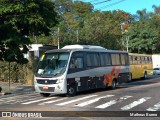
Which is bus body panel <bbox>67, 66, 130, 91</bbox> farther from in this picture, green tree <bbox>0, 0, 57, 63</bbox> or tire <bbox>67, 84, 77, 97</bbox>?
green tree <bbox>0, 0, 57, 63</bbox>

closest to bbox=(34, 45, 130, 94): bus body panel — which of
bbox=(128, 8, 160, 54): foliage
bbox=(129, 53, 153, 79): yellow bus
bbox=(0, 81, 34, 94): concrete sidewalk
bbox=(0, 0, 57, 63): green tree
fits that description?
bbox=(0, 0, 57, 63): green tree

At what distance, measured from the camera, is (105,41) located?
59.9 m

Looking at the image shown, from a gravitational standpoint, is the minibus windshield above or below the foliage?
below

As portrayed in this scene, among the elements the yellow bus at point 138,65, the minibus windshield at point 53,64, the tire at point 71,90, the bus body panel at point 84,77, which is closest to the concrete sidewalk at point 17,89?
the minibus windshield at point 53,64

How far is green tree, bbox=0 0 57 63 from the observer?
24.9 metres

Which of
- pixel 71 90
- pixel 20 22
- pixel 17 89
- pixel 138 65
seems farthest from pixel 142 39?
pixel 71 90

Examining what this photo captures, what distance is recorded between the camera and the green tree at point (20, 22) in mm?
24859

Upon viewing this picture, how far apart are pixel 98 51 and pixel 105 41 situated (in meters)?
33.7

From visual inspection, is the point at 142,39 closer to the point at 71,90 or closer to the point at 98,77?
the point at 98,77

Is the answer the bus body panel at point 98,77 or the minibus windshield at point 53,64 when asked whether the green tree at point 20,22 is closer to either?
the minibus windshield at point 53,64

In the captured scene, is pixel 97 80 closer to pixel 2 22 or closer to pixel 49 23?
pixel 49 23

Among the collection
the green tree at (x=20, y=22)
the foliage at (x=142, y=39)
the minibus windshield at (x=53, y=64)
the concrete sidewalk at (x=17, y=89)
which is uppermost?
the foliage at (x=142, y=39)

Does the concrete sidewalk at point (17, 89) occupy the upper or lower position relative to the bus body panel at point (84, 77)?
lower

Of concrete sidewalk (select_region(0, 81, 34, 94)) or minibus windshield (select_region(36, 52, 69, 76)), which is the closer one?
minibus windshield (select_region(36, 52, 69, 76))
